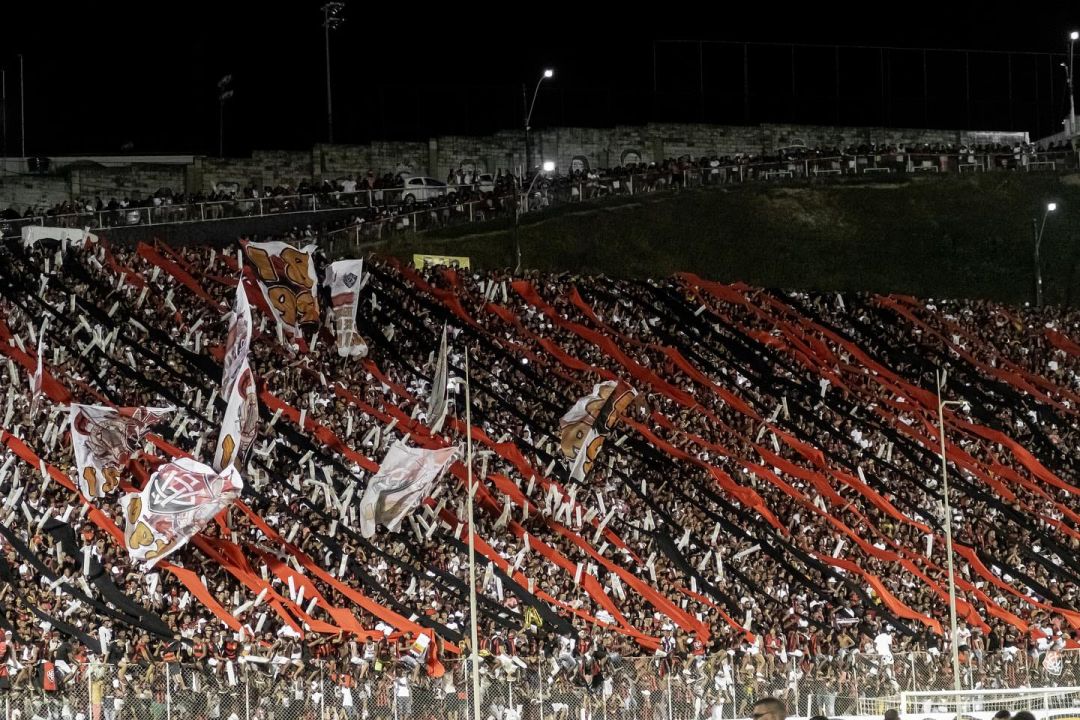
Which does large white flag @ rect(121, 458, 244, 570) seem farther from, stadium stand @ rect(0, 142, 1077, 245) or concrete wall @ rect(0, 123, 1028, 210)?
concrete wall @ rect(0, 123, 1028, 210)

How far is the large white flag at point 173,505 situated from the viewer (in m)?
35.6

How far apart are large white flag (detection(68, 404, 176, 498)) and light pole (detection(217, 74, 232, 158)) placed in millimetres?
39569

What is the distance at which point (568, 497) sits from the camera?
4275 cm

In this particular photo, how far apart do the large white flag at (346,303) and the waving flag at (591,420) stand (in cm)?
616

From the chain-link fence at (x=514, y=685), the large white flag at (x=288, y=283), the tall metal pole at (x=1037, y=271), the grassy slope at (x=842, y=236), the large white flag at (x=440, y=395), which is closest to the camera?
the chain-link fence at (x=514, y=685)

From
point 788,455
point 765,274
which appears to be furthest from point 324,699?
point 765,274

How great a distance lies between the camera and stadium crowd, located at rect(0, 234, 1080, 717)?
1303 inches

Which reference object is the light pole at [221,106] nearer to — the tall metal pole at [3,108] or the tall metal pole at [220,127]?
the tall metal pole at [220,127]

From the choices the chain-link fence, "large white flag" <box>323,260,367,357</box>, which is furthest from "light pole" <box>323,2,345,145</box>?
the chain-link fence

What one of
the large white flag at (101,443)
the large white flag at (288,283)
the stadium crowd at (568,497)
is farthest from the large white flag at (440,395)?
the large white flag at (288,283)

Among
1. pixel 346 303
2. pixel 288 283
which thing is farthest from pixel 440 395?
pixel 288 283

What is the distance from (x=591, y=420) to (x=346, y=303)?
7984 mm

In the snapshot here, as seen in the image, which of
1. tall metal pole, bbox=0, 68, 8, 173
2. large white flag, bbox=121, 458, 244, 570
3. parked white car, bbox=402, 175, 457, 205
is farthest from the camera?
tall metal pole, bbox=0, 68, 8, 173

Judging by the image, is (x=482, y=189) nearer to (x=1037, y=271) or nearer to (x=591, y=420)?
(x=591, y=420)
